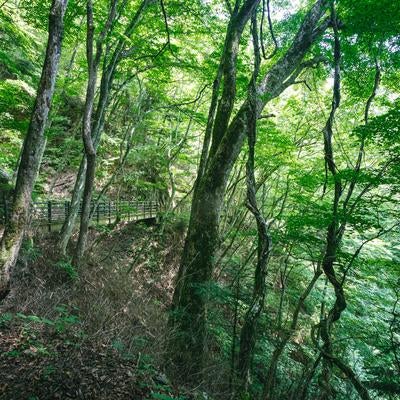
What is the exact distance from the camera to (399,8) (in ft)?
16.6

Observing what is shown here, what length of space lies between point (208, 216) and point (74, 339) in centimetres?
290

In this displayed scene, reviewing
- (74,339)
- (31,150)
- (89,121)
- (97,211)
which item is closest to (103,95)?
(89,121)

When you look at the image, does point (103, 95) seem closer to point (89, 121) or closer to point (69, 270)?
point (89, 121)

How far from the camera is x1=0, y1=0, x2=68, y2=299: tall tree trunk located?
446 centimetres

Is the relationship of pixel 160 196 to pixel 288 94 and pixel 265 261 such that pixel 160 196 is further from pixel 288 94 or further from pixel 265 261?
pixel 265 261

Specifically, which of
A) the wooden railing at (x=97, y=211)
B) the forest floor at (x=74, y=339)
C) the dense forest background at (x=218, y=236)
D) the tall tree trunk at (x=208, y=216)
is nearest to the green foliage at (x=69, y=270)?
the forest floor at (x=74, y=339)

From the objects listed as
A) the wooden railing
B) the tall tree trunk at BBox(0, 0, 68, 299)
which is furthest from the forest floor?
the wooden railing

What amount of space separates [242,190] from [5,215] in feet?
38.3

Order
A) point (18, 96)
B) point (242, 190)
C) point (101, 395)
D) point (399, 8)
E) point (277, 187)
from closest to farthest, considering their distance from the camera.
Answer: point (101, 395) → point (399, 8) → point (18, 96) → point (277, 187) → point (242, 190)

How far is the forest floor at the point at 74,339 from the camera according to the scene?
3166 mm

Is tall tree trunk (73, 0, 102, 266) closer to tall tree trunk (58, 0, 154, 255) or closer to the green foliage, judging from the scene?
tall tree trunk (58, 0, 154, 255)

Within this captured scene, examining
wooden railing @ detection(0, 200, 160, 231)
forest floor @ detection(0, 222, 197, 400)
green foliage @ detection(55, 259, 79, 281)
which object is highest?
wooden railing @ detection(0, 200, 160, 231)

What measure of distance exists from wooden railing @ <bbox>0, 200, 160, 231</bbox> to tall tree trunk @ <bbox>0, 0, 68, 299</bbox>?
4.34 metres

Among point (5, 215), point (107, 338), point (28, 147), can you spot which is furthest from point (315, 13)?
point (5, 215)
